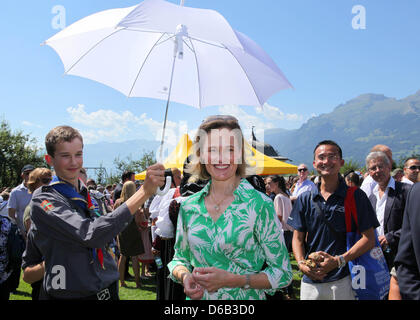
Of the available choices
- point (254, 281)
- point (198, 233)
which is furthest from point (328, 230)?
point (198, 233)

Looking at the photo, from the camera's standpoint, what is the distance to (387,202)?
14.8 feet

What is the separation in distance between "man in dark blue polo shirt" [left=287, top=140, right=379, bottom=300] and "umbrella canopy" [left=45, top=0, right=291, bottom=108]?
3.53ft

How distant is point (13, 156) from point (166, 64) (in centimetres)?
4410

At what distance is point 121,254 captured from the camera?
297 inches

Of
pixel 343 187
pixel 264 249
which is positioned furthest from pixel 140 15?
pixel 343 187

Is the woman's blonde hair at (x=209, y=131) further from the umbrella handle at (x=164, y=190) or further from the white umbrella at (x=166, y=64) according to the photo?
the white umbrella at (x=166, y=64)

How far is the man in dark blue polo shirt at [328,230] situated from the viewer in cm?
326

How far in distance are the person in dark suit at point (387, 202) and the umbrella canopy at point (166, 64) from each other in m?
1.83

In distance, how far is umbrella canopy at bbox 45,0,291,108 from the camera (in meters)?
3.31

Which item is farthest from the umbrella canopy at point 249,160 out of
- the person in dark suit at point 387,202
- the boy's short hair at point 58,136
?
the person in dark suit at point 387,202

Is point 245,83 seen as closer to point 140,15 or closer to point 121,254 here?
point 140,15

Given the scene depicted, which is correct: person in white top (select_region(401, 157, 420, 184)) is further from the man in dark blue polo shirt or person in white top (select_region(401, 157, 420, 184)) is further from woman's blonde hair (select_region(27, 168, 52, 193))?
woman's blonde hair (select_region(27, 168, 52, 193))

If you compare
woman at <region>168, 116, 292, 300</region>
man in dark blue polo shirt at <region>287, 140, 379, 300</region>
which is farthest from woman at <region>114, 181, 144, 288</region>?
woman at <region>168, 116, 292, 300</region>

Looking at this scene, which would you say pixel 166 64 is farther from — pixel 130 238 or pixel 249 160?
pixel 130 238
